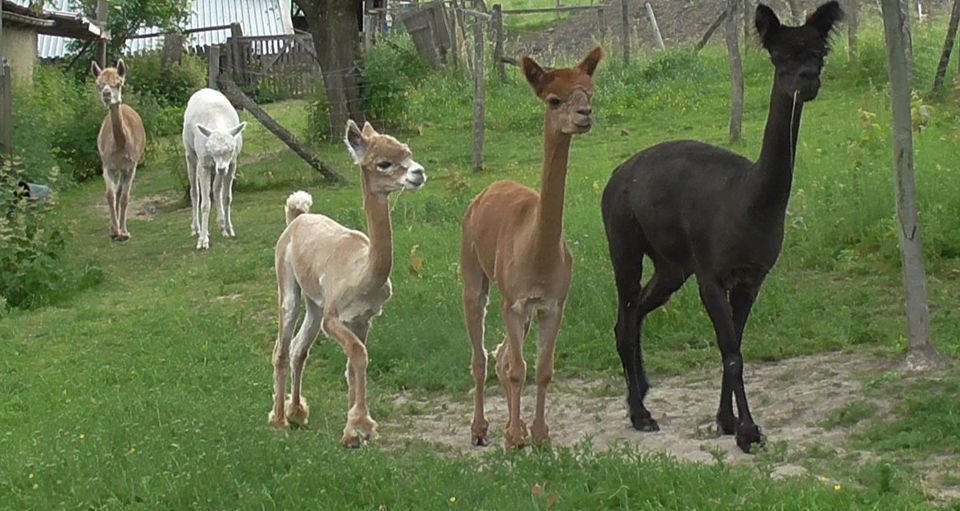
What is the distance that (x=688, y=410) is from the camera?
7949 millimetres

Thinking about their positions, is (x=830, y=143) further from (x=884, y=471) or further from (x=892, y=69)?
(x=884, y=471)

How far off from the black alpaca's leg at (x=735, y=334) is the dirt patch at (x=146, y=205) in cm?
1242

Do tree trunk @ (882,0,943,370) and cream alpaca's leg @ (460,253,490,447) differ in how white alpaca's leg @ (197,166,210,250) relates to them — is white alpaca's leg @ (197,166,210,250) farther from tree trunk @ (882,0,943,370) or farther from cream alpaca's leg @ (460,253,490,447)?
tree trunk @ (882,0,943,370)

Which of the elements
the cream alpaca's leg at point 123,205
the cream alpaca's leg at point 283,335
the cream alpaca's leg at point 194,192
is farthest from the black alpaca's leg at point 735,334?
the cream alpaca's leg at point 123,205

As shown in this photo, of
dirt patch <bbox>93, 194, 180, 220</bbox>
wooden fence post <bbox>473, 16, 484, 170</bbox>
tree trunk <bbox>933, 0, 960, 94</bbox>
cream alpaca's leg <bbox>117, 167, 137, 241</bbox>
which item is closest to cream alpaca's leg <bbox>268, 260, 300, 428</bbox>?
cream alpaca's leg <bbox>117, 167, 137, 241</bbox>

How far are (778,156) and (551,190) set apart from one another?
1.23 metres

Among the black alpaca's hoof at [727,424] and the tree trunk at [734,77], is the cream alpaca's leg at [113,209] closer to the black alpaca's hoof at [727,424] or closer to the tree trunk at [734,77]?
the tree trunk at [734,77]

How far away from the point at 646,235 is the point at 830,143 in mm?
8247

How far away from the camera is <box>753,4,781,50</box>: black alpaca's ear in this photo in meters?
6.90

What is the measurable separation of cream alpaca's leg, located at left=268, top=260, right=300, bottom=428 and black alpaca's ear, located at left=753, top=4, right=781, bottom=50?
128 inches

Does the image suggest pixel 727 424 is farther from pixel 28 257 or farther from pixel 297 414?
pixel 28 257

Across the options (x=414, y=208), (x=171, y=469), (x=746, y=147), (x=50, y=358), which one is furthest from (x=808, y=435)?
(x=746, y=147)

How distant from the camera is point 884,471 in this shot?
221 inches

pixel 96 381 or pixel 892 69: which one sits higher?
pixel 892 69
